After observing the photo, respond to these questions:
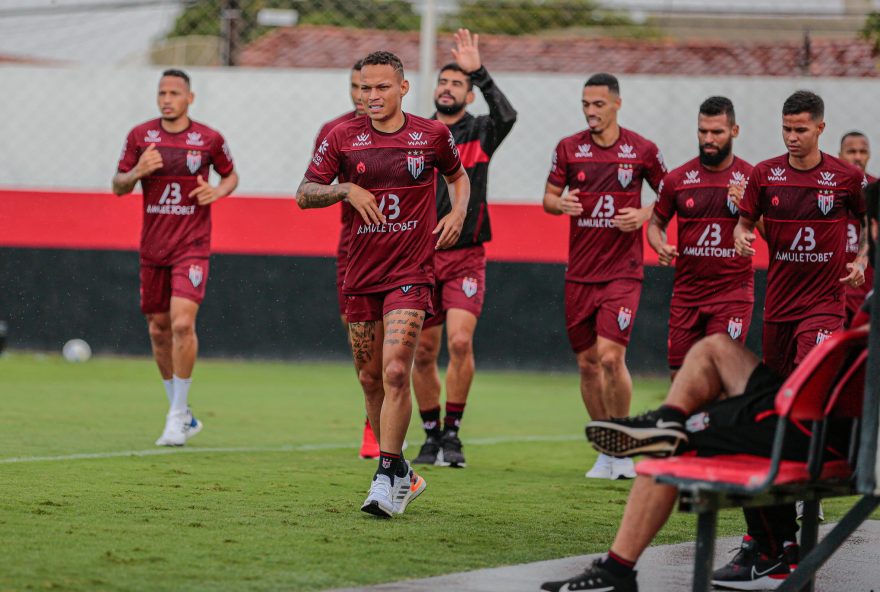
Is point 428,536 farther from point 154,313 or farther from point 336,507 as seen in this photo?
point 154,313

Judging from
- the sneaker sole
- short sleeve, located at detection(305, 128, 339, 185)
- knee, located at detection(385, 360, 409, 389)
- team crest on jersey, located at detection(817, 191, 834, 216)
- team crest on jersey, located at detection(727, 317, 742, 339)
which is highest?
short sleeve, located at detection(305, 128, 339, 185)

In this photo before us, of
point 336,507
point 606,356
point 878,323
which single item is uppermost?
point 878,323

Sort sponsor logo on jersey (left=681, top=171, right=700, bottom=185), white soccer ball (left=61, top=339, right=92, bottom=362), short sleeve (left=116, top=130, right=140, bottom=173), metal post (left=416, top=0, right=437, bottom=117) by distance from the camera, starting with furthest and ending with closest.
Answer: white soccer ball (left=61, top=339, right=92, bottom=362), metal post (left=416, top=0, right=437, bottom=117), short sleeve (left=116, top=130, right=140, bottom=173), sponsor logo on jersey (left=681, top=171, right=700, bottom=185)

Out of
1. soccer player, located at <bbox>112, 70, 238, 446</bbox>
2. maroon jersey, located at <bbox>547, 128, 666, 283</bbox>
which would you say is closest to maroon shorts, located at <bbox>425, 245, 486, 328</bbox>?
maroon jersey, located at <bbox>547, 128, 666, 283</bbox>

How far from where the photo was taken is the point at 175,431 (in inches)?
362

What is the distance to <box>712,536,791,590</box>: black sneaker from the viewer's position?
5.25 m

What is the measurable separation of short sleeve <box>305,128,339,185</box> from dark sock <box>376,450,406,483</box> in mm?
1420

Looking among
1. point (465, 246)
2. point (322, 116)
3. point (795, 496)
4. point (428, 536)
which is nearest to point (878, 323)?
point (795, 496)

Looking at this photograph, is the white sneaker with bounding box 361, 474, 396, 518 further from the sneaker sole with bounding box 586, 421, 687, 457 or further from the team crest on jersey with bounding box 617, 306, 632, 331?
the team crest on jersey with bounding box 617, 306, 632, 331

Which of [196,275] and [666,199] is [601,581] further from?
[196,275]

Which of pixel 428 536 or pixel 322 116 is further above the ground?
pixel 322 116

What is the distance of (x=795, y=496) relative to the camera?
14.8ft

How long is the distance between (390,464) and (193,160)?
408 centimetres

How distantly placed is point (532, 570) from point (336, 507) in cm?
167
